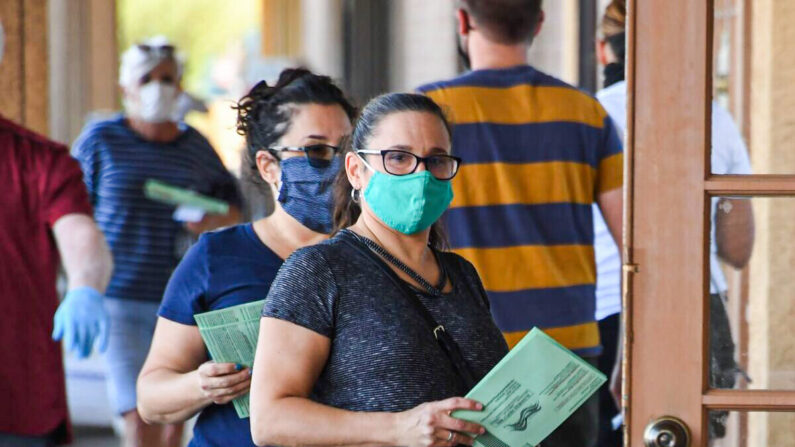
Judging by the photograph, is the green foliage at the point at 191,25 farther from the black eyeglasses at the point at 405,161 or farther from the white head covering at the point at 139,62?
the black eyeglasses at the point at 405,161

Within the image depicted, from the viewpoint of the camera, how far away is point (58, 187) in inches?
135

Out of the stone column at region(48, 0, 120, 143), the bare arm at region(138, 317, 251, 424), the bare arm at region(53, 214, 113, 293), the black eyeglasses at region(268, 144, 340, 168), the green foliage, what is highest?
the green foliage

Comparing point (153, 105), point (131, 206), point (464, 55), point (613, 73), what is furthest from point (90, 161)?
point (613, 73)

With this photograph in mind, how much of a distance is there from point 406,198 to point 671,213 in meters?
0.50

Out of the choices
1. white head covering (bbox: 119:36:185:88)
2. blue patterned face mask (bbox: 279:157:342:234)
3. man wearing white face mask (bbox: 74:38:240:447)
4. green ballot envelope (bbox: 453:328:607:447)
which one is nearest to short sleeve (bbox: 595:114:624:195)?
blue patterned face mask (bbox: 279:157:342:234)

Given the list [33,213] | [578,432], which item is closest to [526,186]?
[578,432]

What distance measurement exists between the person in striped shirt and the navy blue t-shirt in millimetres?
875

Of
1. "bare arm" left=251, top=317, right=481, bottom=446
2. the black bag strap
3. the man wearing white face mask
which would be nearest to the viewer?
"bare arm" left=251, top=317, right=481, bottom=446

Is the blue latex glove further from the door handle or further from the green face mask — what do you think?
the door handle

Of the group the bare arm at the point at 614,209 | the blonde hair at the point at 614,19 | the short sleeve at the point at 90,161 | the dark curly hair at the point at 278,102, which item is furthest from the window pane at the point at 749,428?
the short sleeve at the point at 90,161

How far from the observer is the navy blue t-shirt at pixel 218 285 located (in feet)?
8.48

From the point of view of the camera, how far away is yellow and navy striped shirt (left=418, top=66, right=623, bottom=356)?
340 cm

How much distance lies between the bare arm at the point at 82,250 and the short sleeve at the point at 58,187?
0.07ft

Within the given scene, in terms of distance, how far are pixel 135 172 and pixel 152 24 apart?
2405 centimetres
